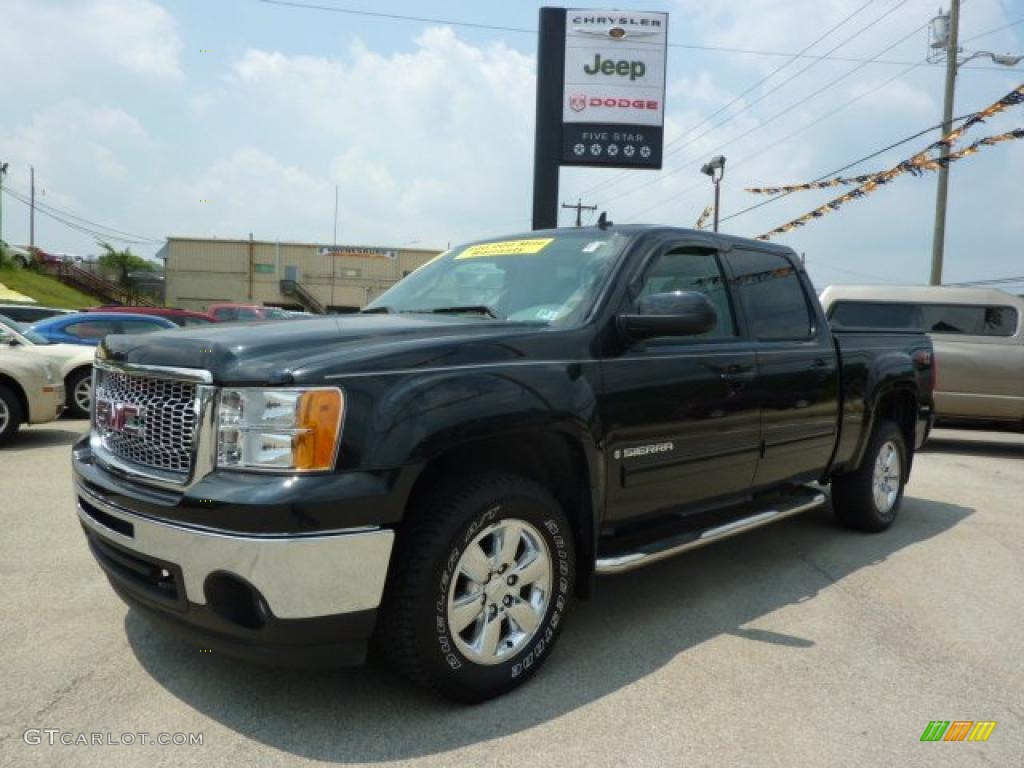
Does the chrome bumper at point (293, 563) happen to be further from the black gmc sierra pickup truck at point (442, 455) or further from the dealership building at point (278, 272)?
the dealership building at point (278, 272)

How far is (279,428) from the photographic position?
240cm

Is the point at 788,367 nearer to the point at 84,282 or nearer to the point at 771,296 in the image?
the point at 771,296

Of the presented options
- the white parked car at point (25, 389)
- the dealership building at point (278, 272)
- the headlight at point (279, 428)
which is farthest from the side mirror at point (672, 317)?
the dealership building at point (278, 272)

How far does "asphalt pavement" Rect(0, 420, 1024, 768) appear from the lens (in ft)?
8.33

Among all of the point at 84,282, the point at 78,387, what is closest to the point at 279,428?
the point at 78,387

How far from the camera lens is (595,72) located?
14914 mm

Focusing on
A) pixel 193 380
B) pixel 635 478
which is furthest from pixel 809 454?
pixel 193 380

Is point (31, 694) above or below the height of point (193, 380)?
below

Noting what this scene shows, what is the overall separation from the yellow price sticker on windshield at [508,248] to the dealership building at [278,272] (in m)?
49.6

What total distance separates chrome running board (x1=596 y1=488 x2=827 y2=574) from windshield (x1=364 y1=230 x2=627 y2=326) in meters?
1.01

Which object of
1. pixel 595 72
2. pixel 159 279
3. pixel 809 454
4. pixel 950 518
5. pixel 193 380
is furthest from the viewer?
pixel 159 279

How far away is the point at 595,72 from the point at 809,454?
12.1m

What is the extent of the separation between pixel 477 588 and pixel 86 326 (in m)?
10.7

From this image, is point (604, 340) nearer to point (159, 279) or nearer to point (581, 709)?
point (581, 709)
